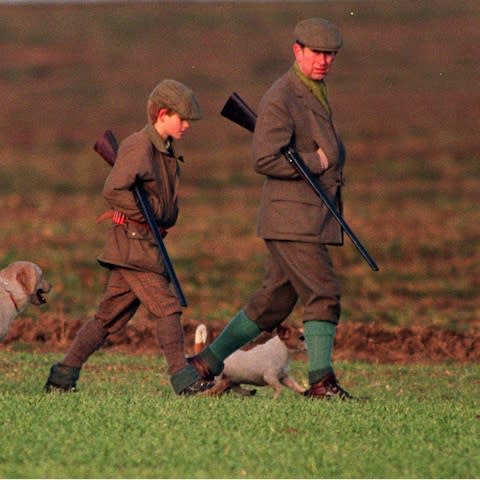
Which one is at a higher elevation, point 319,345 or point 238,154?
point 319,345

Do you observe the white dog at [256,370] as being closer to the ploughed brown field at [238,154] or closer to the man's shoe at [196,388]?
the man's shoe at [196,388]

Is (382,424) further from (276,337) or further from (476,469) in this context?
(276,337)

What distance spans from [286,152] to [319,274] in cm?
84

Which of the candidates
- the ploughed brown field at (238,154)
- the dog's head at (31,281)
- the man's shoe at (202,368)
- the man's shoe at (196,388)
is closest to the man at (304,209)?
the man's shoe at (202,368)

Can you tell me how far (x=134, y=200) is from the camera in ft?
35.2

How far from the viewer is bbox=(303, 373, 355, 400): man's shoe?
10586mm

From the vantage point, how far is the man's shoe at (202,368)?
11039 millimetres

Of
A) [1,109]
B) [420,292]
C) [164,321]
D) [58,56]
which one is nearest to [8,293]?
[164,321]

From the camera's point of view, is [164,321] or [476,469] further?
[164,321]

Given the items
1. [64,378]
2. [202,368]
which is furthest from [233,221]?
[64,378]

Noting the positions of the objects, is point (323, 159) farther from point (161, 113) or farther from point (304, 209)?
point (161, 113)

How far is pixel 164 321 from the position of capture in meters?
10.8

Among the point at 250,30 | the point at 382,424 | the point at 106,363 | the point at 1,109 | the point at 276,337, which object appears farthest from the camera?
the point at 250,30

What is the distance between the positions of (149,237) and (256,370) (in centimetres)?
178
